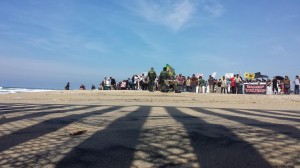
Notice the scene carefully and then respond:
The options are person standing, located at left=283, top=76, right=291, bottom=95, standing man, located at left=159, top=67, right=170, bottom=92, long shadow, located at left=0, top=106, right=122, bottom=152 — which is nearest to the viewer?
long shadow, located at left=0, top=106, right=122, bottom=152

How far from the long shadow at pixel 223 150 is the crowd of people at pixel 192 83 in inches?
797

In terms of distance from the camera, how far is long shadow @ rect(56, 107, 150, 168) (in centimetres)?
397

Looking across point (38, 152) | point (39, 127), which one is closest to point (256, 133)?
point (38, 152)

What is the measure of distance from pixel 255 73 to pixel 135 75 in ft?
39.8

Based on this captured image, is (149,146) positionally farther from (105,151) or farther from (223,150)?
(223,150)

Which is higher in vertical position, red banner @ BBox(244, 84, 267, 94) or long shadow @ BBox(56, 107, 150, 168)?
red banner @ BBox(244, 84, 267, 94)

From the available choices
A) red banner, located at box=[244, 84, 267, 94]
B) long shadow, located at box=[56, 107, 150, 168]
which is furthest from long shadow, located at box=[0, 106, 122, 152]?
red banner, located at box=[244, 84, 267, 94]

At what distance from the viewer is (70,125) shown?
6.85 m

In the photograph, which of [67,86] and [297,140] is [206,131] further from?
[67,86]

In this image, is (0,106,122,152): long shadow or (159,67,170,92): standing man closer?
(0,106,122,152): long shadow

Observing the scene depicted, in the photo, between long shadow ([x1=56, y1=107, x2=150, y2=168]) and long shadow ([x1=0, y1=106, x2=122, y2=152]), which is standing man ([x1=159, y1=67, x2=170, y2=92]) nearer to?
long shadow ([x1=0, y1=106, x2=122, y2=152])

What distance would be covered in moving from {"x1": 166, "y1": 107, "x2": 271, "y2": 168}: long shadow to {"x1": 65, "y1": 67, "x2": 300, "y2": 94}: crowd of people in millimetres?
20253

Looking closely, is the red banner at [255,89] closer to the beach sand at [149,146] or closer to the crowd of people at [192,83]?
the crowd of people at [192,83]

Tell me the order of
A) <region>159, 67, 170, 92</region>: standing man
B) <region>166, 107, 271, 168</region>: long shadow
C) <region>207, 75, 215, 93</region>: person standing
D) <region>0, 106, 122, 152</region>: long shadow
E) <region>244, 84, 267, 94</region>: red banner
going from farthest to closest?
<region>207, 75, 215, 93</region>: person standing < <region>244, 84, 267, 94</region>: red banner < <region>159, 67, 170, 92</region>: standing man < <region>0, 106, 122, 152</region>: long shadow < <region>166, 107, 271, 168</region>: long shadow
